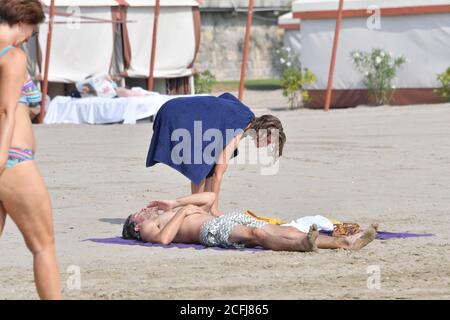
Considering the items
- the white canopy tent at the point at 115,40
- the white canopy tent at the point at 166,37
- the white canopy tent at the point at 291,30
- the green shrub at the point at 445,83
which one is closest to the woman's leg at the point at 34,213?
the green shrub at the point at 445,83

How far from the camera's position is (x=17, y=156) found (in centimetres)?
487

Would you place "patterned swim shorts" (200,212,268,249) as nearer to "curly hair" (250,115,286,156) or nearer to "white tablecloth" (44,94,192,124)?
"curly hair" (250,115,286,156)

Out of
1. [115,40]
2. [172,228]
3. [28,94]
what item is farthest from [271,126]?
[115,40]

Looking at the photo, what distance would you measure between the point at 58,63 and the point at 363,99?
228 inches

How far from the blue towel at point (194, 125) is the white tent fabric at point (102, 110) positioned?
31.9ft

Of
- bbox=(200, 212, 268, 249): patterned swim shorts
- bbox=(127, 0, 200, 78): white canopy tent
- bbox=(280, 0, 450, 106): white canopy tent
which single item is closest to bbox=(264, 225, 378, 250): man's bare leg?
bbox=(200, 212, 268, 249): patterned swim shorts

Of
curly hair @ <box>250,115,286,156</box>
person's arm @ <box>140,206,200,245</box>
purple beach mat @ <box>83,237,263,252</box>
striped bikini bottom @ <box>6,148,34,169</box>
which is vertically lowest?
purple beach mat @ <box>83,237,263,252</box>

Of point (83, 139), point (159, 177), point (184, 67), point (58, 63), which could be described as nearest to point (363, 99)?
point (184, 67)

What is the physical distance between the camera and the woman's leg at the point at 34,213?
4.83 meters

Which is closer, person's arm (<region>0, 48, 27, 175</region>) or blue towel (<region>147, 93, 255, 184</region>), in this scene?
person's arm (<region>0, 48, 27, 175</region>)

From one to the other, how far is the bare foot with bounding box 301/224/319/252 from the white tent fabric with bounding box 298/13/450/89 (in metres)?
13.8

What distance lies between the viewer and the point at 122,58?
73.2 ft

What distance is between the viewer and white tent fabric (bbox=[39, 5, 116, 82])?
835 inches
